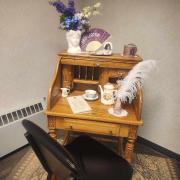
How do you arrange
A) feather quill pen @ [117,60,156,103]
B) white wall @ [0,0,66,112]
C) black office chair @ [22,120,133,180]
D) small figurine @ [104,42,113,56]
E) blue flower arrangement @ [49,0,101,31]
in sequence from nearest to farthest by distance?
black office chair @ [22,120,133,180]
feather quill pen @ [117,60,156,103]
blue flower arrangement @ [49,0,101,31]
small figurine @ [104,42,113,56]
white wall @ [0,0,66,112]

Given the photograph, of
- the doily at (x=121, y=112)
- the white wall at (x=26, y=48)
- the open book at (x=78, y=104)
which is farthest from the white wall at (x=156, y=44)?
the open book at (x=78, y=104)

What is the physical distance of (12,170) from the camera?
1.55 m

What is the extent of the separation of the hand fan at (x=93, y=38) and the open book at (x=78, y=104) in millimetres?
396

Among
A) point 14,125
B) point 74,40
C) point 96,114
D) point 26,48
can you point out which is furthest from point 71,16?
point 14,125

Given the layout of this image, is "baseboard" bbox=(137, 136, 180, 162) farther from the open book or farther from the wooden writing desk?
the open book

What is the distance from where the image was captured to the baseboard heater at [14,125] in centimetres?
158

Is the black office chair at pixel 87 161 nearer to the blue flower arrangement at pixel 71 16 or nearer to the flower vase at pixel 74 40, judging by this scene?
the flower vase at pixel 74 40

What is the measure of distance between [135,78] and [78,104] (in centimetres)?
45

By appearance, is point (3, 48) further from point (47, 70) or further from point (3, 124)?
point (3, 124)

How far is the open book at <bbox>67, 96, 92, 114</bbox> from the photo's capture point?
124cm

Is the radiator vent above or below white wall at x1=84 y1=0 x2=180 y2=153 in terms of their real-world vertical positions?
below

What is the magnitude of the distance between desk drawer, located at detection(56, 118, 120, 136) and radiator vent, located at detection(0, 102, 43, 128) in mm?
641

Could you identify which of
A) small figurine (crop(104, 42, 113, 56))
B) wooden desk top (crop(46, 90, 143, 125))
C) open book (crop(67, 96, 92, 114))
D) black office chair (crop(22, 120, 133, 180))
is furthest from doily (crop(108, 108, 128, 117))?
small figurine (crop(104, 42, 113, 56))

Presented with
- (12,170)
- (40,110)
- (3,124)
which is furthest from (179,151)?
(3,124)
